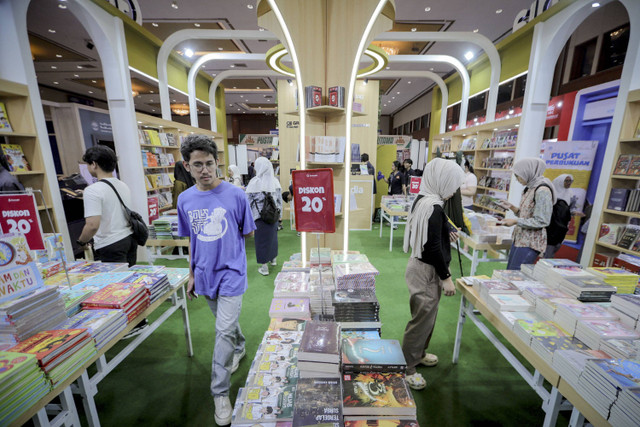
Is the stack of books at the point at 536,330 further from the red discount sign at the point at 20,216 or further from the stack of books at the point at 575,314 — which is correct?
the red discount sign at the point at 20,216

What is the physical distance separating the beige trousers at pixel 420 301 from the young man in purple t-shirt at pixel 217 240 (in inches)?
48.8

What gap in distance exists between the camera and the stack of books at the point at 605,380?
1.00 meters

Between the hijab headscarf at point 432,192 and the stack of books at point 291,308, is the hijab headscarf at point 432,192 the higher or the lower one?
the higher one

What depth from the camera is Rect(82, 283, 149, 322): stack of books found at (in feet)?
5.19

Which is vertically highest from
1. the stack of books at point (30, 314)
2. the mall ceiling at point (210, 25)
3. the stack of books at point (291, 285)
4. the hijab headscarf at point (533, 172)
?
the mall ceiling at point (210, 25)

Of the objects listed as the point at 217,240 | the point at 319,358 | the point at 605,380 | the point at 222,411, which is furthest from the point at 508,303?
the point at 222,411

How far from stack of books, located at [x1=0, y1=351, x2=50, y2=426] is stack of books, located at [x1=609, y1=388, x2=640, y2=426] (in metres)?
2.21

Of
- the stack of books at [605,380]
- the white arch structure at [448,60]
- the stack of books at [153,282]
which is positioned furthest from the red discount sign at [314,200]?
the white arch structure at [448,60]

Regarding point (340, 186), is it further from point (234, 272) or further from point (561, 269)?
point (561, 269)

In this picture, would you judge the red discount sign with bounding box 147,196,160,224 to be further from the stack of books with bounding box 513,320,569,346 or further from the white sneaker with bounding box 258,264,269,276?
the stack of books with bounding box 513,320,569,346

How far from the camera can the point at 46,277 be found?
193 cm

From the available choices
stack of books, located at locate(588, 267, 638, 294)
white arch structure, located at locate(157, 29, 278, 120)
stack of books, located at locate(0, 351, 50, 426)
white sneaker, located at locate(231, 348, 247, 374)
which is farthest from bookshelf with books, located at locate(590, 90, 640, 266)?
white arch structure, located at locate(157, 29, 278, 120)

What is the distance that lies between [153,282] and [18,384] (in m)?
0.88

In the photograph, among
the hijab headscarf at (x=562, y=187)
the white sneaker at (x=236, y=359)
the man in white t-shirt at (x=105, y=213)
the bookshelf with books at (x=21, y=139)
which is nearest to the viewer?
the man in white t-shirt at (x=105, y=213)
